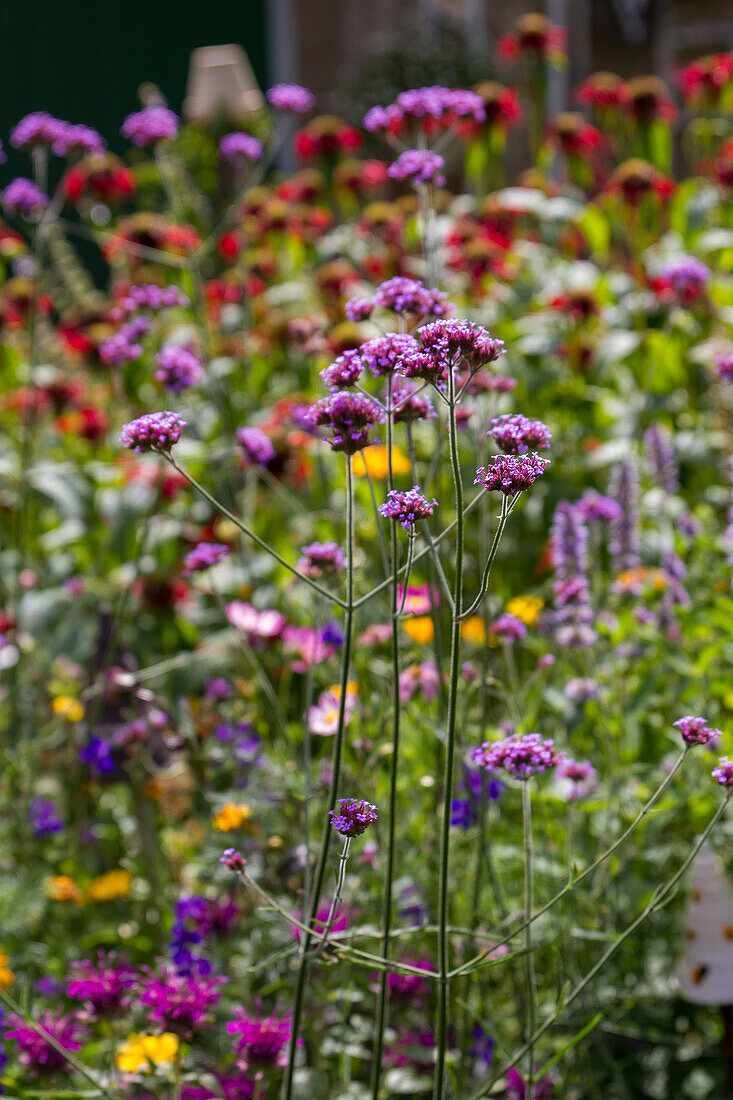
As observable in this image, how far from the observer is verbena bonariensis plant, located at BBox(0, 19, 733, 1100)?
101cm

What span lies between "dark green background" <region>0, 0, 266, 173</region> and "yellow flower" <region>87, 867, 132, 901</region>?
6.72 metres

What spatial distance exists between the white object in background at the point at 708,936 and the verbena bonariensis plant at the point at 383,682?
0.07 m

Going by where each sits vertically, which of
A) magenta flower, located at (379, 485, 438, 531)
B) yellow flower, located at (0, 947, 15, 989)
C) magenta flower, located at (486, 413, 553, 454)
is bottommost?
yellow flower, located at (0, 947, 15, 989)

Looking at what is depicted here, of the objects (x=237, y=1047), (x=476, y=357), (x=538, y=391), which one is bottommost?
(x=237, y=1047)

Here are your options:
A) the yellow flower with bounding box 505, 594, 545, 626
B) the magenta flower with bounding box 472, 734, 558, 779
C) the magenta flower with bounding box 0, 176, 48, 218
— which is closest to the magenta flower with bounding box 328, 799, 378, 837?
the magenta flower with bounding box 472, 734, 558, 779

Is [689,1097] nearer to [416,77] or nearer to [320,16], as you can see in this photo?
[416,77]

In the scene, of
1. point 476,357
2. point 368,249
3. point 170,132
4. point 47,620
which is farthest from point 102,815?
point 368,249

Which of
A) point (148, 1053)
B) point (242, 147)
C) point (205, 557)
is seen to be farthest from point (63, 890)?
point (242, 147)

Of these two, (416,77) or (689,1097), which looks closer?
(689,1097)

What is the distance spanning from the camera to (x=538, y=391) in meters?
→ 2.45

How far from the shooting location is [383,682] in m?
1.43

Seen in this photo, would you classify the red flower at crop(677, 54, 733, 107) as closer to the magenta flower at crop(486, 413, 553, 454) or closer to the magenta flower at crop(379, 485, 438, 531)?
the magenta flower at crop(486, 413, 553, 454)

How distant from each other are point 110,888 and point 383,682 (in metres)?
0.55

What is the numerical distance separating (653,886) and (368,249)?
2250 millimetres
